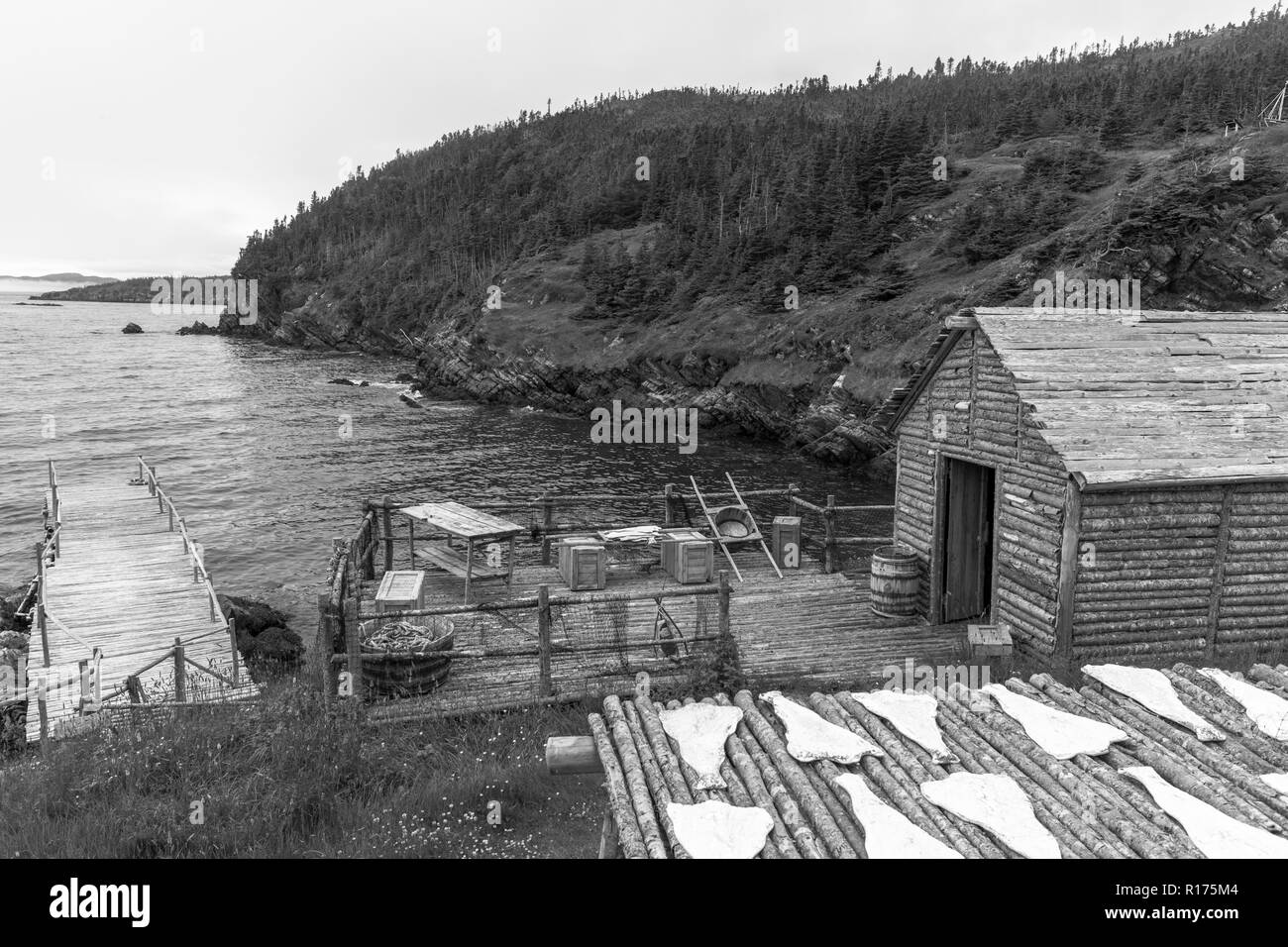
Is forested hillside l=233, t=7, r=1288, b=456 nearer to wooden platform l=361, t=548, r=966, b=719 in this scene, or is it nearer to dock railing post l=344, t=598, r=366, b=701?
wooden platform l=361, t=548, r=966, b=719

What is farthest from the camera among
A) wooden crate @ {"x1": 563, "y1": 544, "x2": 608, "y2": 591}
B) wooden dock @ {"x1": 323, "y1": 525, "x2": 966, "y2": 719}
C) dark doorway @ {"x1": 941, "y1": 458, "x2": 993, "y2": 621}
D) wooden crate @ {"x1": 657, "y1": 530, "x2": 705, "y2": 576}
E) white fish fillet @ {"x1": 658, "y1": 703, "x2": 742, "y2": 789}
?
wooden crate @ {"x1": 657, "y1": 530, "x2": 705, "y2": 576}

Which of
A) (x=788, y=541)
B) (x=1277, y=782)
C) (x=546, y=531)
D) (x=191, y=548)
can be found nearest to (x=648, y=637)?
(x=546, y=531)

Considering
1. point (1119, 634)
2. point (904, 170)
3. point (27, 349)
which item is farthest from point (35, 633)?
point (27, 349)

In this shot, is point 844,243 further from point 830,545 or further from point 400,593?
point 400,593

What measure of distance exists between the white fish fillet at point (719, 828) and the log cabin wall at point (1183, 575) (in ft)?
26.8

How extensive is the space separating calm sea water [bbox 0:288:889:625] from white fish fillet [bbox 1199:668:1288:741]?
843 inches

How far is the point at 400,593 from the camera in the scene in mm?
13102

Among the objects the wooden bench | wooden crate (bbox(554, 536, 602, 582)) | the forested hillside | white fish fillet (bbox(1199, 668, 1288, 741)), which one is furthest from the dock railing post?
the forested hillside

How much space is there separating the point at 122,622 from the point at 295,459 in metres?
30.2

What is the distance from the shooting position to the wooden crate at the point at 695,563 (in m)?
16.5

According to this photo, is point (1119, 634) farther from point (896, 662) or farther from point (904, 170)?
point (904, 170)

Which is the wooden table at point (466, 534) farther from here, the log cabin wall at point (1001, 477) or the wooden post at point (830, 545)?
the log cabin wall at point (1001, 477)

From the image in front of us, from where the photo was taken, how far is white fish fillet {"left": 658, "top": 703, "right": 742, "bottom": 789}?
19.8 feet

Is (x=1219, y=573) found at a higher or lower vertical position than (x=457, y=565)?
higher
